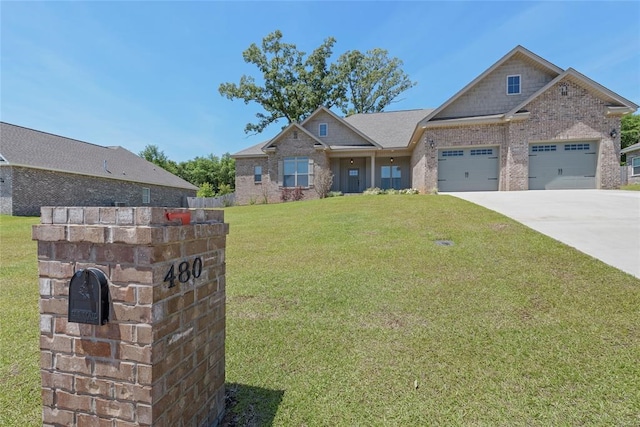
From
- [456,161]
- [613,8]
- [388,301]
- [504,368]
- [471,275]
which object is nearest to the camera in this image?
[504,368]

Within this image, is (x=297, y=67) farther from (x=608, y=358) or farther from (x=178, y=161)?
(x=608, y=358)

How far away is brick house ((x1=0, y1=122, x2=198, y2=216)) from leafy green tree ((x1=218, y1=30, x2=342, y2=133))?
1196 cm

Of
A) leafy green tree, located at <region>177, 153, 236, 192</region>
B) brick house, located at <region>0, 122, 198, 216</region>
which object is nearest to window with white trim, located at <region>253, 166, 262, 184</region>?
brick house, located at <region>0, 122, 198, 216</region>

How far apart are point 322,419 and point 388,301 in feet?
7.25

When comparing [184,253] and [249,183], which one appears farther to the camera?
[249,183]

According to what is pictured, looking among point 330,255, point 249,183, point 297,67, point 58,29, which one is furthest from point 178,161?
point 330,255

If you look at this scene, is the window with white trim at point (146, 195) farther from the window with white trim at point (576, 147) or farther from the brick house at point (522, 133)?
the window with white trim at point (576, 147)

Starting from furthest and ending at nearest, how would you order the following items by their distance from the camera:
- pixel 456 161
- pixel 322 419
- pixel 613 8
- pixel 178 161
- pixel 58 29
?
pixel 178 161, pixel 456 161, pixel 613 8, pixel 58 29, pixel 322 419

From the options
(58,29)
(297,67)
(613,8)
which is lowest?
(58,29)

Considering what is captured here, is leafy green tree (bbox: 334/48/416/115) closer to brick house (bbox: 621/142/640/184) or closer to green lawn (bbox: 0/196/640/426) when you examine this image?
brick house (bbox: 621/142/640/184)

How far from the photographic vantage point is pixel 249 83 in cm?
3241

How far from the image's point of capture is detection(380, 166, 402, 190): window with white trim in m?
21.3

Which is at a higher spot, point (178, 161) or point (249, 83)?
point (249, 83)

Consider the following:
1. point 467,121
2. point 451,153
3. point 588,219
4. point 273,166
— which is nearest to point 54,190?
point 273,166
